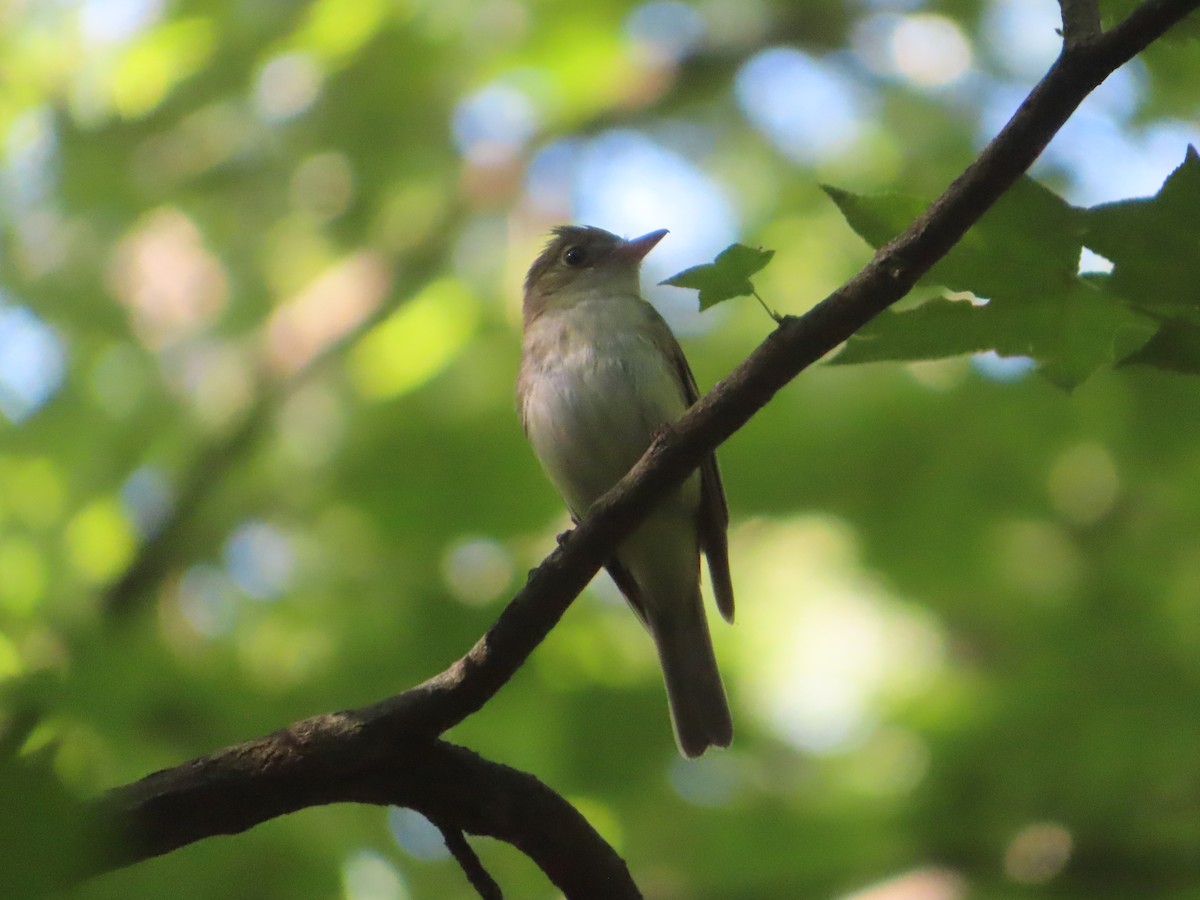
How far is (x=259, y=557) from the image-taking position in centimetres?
697

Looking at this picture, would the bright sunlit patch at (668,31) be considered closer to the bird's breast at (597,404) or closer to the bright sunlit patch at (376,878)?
the bird's breast at (597,404)

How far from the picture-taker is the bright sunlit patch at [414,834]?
205 inches

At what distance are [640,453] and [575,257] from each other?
1.68 m

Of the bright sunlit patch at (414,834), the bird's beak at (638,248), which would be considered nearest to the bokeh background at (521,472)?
the bright sunlit patch at (414,834)

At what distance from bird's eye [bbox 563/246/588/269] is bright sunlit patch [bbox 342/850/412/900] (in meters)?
3.00

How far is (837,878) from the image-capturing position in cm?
497

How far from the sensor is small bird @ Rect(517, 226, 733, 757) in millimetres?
5332

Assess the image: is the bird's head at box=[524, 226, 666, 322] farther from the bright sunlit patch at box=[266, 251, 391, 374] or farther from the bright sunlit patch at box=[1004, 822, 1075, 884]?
the bright sunlit patch at box=[1004, 822, 1075, 884]

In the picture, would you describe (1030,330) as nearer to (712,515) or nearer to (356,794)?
(356,794)

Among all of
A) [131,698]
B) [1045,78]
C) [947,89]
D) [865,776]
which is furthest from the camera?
[947,89]

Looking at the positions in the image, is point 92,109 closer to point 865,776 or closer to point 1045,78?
point 865,776

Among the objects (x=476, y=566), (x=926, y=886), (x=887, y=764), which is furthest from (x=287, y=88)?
(x=926, y=886)

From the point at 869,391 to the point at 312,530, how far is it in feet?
9.39

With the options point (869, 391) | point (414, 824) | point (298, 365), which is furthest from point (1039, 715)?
point (298, 365)
